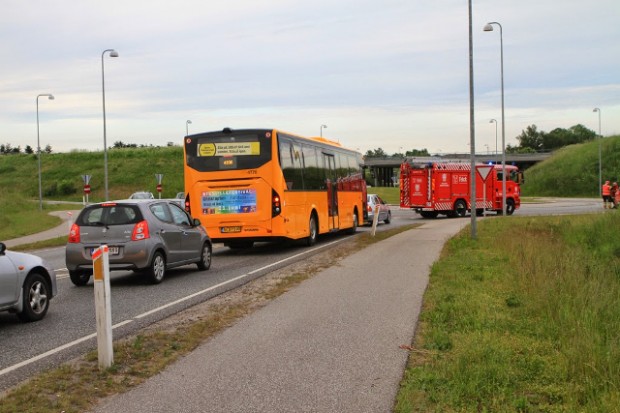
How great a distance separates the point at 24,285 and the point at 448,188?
3089cm

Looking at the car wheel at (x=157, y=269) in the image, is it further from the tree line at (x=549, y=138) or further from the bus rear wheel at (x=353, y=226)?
the tree line at (x=549, y=138)

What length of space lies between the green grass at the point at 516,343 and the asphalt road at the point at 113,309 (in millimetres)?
3535

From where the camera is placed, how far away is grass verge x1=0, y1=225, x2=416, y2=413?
16.9ft

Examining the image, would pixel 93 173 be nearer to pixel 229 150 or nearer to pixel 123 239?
pixel 229 150

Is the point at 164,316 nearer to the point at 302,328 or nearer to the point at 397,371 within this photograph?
the point at 302,328

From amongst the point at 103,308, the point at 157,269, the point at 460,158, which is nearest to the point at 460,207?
the point at 157,269

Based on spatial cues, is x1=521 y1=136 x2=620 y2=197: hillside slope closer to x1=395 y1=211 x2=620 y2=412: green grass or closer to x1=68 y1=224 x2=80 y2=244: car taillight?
x1=395 y1=211 x2=620 y2=412: green grass

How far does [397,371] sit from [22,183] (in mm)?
95146

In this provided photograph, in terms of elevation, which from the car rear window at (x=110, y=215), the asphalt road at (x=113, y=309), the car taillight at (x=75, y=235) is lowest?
the asphalt road at (x=113, y=309)

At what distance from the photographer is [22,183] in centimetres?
9188

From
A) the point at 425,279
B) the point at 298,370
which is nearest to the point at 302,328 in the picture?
the point at 298,370

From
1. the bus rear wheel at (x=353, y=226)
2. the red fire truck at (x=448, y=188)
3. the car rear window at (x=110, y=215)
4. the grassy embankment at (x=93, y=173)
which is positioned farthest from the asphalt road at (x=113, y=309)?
the grassy embankment at (x=93, y=173)

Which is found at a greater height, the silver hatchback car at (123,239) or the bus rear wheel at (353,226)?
the silver hatchback car at (123,239)

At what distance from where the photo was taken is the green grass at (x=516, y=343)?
4891 millimetres
